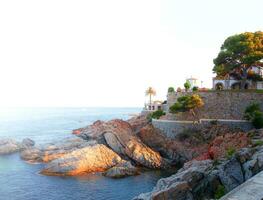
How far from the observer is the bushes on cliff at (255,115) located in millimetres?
50469

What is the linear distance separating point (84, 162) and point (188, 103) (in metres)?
21.5

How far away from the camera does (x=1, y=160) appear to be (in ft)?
196

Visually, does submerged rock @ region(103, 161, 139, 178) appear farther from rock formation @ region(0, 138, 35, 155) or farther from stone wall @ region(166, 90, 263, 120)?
rock formation @ region(0, 138, 35, 155)

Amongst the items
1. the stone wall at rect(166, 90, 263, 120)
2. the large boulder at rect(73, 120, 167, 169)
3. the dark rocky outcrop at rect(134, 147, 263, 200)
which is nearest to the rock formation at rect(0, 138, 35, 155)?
the large boulder at rect(73, 120, 167, 169)

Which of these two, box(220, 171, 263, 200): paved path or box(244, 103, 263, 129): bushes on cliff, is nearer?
box(220, 171, 263, 200): paved path

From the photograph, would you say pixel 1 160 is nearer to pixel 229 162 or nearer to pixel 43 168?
pixel 43 168

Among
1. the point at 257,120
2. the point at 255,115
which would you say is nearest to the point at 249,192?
the point at 257,120

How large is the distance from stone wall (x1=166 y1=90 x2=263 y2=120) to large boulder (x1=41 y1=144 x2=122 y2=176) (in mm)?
16592

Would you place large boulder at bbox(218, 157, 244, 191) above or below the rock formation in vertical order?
above

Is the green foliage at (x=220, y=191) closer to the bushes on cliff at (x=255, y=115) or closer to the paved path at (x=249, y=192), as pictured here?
the paved path at (x=249, y=192)

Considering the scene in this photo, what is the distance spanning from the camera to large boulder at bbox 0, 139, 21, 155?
6669 centimetres

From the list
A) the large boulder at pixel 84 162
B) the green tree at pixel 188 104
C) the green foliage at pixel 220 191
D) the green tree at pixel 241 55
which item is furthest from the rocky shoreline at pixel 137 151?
the green tree at pixel 241 55

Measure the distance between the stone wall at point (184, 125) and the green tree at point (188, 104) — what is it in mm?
2196

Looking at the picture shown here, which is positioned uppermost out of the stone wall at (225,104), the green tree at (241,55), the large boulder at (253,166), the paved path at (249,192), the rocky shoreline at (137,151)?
the green tree at (241,55)
